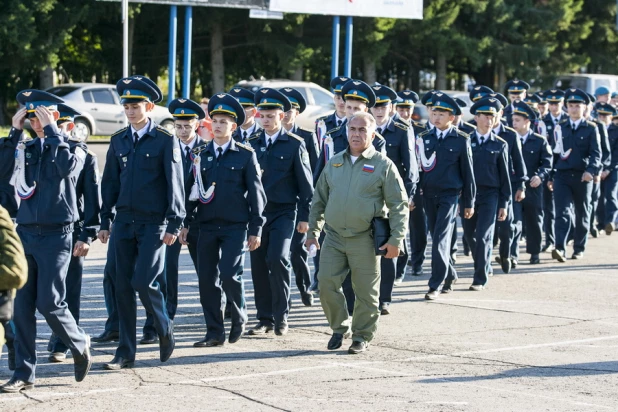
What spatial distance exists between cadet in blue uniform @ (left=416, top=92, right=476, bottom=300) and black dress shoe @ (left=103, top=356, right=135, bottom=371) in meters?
4.33

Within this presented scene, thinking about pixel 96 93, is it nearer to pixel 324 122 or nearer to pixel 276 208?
pixel 324 122

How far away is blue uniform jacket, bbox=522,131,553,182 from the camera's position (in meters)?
14.4

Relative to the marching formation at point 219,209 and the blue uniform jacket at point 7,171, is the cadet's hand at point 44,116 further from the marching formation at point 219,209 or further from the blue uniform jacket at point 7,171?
the blue uniform jacket at point 7,171

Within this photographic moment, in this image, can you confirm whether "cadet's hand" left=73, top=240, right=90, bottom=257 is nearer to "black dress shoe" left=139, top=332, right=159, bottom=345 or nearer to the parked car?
"black dress shoe" left=139, top=332, right=159, bottom=345

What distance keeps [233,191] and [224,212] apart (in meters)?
0.20

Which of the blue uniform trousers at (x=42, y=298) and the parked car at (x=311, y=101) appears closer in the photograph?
the blue uniform trousers at (x=42, y=298)

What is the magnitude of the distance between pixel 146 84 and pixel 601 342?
14.1 feet

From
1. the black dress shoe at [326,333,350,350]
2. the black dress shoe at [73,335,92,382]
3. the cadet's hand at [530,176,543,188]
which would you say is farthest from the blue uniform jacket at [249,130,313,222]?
the cadet's hand at [530,176,543,188]

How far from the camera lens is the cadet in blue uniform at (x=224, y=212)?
30.3ft

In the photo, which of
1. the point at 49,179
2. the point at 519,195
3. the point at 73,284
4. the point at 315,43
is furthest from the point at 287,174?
the point at 315,43

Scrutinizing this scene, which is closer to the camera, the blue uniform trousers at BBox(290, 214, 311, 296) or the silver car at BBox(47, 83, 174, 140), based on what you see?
the blue uniform trousers at BBox(290, 214, 311, 296)

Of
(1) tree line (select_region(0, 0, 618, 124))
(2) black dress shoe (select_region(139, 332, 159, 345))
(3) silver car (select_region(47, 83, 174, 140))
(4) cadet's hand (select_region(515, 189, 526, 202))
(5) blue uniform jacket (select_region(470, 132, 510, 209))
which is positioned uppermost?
(1) tree line (select_region(0, 0, 618, 124))

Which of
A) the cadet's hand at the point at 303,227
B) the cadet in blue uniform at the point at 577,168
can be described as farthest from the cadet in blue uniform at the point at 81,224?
the cadet in blue uniform at the point at 577,168

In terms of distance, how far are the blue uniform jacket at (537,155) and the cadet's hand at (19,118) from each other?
763 centimetres
